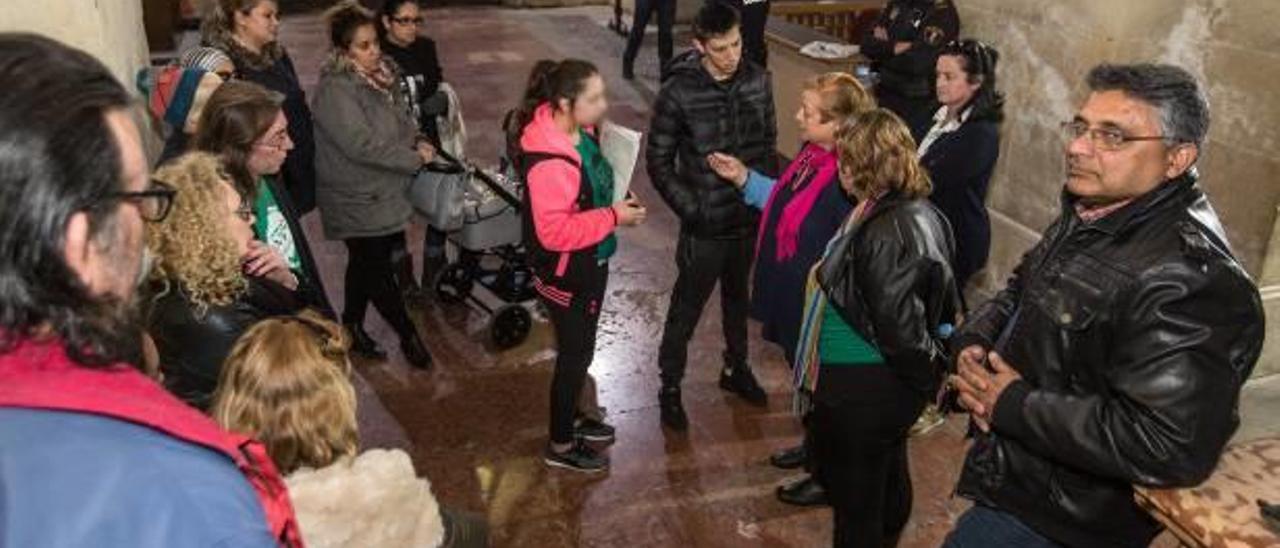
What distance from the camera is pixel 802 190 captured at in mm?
3740

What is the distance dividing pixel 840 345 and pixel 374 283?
263 centimetres

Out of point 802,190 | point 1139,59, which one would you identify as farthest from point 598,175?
point 1139,59

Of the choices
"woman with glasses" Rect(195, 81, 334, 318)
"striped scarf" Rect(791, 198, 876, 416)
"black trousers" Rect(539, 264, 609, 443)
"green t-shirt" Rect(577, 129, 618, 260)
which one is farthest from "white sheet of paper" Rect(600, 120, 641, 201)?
"woman with glasses" Rect(195, 81, 334, 318)

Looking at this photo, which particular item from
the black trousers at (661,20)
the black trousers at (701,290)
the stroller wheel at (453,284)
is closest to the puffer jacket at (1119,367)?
the black trousers at (701,290)

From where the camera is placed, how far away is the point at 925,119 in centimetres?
567

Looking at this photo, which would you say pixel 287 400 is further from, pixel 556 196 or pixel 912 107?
pixel 912 107

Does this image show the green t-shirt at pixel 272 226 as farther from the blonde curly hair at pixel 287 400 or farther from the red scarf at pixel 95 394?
the red scarf at pixel 95 394

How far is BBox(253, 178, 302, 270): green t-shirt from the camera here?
3.51 m

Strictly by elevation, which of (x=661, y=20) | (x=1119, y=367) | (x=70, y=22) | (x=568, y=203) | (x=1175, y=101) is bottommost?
(x=661, y=20)

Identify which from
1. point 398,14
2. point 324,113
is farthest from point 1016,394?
point 398,14

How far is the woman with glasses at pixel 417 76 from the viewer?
543 cm

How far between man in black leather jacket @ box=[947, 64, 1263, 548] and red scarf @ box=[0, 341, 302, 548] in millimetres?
1667

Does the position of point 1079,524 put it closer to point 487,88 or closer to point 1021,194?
point 1021,194

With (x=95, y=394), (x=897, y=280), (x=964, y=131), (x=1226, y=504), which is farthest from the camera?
(x=964, y=131)
